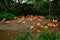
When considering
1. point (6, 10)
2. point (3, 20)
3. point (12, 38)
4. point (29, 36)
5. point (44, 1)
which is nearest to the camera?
point (29, 36)

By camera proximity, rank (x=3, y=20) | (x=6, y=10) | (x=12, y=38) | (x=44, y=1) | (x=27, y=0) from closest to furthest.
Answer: (x=12, y=38) < (x=3, y=20) < (x=6, y=10) < (x=44, y=1) < (x=27, y=0)

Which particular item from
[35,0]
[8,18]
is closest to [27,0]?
[35,0]

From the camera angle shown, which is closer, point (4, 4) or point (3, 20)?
point (3, 20)

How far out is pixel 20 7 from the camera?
15.7m

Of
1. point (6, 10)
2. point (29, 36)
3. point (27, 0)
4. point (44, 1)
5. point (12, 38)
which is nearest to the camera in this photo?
point (29, 36)

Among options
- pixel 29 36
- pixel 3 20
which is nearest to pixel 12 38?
pixel 29 36

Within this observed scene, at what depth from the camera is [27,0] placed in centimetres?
1759

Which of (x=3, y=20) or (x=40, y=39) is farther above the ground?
(x=40, y=39)

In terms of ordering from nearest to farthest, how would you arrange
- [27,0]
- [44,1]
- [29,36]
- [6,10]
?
[29,36] < [6,10] < [44,1] < [27,0]

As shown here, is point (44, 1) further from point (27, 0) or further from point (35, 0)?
point (27, 0)

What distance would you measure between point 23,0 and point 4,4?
2.72 meters

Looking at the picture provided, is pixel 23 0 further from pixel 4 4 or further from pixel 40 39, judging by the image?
pixel 40 39

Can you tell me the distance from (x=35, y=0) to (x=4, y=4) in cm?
236

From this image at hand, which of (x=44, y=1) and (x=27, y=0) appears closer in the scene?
(x=44, y=1)
